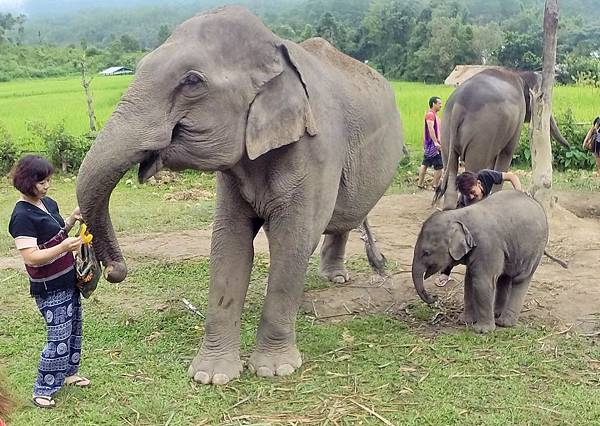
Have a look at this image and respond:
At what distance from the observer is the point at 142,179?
133 inches

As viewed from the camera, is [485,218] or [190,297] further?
[190,297]

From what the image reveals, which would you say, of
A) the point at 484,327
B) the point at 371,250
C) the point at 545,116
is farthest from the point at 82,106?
the point at 484,327

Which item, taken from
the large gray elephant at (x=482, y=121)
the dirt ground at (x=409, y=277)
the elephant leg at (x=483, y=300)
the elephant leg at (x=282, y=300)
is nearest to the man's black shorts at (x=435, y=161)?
the dirt ground at (x=409, y=277)

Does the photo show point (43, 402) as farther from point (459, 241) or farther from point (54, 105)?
point (54, 105)

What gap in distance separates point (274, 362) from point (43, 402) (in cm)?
118

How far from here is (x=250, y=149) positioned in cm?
358

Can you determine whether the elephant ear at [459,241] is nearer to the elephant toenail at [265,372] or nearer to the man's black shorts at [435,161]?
the elephant toenail at [265,372]

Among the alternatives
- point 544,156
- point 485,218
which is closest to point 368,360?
point 485,218

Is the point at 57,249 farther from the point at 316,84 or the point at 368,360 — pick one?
the point at 368,360

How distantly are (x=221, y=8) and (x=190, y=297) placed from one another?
101 inches

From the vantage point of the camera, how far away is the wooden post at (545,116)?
7.29 meters

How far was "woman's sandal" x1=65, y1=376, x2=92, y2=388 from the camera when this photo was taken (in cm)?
402

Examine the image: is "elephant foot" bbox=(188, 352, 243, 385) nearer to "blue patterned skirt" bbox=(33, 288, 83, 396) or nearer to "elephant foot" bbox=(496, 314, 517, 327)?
"blue patterned skirt" bbox=(33, 288, 83, 396)

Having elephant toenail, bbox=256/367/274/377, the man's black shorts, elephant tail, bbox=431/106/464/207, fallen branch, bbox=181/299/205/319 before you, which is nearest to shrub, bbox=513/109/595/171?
the man's black shorts
